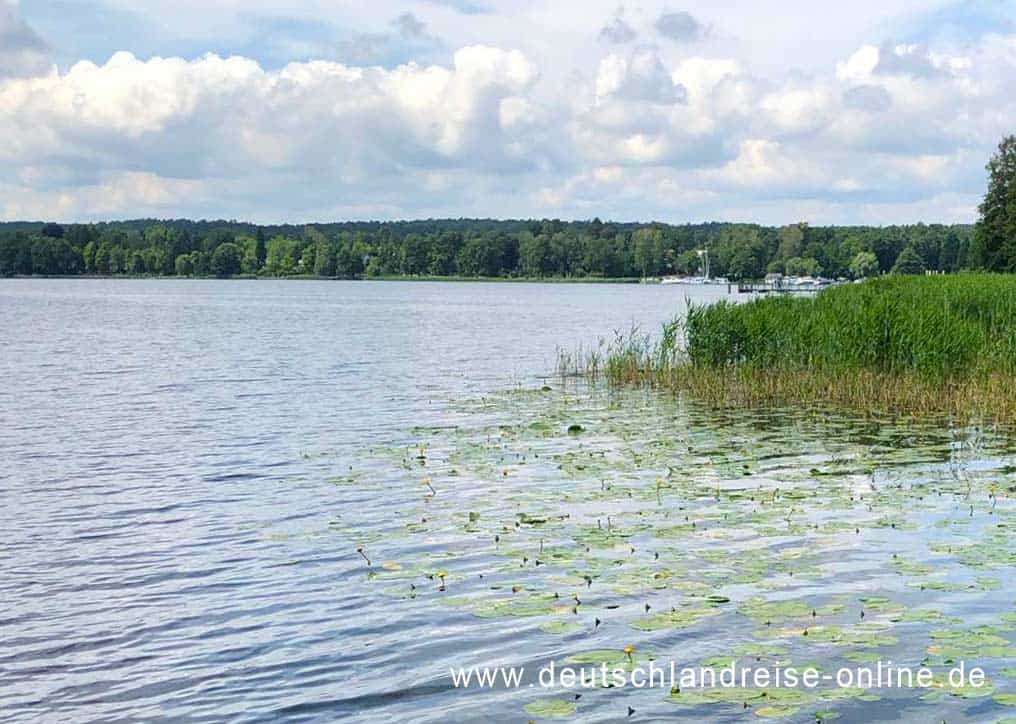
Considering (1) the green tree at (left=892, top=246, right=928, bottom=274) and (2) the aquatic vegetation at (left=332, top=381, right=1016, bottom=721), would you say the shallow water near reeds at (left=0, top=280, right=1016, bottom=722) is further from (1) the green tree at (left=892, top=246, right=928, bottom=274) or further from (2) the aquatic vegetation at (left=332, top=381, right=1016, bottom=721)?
(1) the green tree at (left=892, top=246, right=928, bottom=274)

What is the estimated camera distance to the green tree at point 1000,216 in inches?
3868

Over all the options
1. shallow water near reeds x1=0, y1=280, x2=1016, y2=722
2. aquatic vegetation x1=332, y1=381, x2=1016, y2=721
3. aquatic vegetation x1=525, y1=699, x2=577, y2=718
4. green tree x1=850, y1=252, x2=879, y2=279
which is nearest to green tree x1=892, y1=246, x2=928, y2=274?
green tree x1=850, y1=252, x2=879, y2=279

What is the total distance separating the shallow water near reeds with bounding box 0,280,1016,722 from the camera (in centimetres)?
882

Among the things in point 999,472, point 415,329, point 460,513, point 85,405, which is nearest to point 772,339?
point 999,472

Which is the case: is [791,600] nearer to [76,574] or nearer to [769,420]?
[76,574]

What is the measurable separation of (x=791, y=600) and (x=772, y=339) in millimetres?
17695

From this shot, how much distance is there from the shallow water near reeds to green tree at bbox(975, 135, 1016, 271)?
8361 cm

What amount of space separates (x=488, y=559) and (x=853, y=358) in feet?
51.8

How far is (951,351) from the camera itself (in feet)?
83.9

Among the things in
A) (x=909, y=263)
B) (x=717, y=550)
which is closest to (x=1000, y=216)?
(x=909, y=263)

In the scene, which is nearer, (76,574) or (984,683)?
(984,683)

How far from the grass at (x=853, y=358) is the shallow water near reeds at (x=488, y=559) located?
206cm

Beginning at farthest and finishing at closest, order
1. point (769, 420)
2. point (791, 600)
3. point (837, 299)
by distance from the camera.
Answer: point (837, 299), point (769, 420), point (791, 600)

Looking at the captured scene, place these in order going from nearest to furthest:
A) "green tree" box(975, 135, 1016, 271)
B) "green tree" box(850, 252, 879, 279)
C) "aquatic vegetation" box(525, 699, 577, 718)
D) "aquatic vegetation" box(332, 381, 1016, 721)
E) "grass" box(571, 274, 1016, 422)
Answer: "aquatic vegetation" box(525, 699, 577, 718) → "aquatic vegetation" box(332, 381, 1016, 721) → "grass" box(571, 274, 1016, 422) → "green tree" box(975, 135, 1016, 271) → "green tree" box(850, 252, 879, 279)
